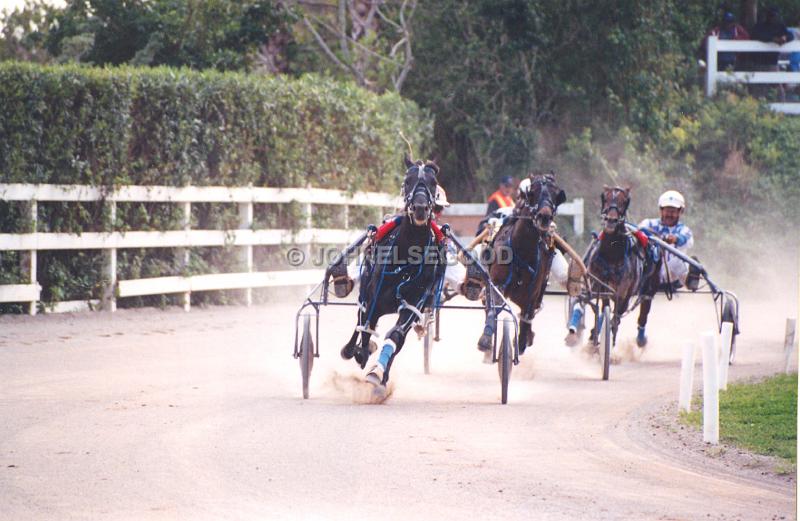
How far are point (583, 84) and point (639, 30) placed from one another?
1607 millimetres

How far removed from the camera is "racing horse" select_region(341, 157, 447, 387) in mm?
10703

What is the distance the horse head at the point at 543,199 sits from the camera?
12.2m

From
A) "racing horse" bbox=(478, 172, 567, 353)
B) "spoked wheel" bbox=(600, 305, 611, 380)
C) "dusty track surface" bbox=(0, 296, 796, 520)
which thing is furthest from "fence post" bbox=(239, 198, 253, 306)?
"spoked wheel" bbox=(600, 305, 611, 380)

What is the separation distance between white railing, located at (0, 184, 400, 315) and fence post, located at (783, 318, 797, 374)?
8.09 m

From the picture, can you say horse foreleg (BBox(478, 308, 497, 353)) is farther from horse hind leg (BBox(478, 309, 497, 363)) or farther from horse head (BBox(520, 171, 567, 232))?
horse head (BBox(520, 171, 567, 232))

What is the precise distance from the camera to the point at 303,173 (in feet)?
68.4

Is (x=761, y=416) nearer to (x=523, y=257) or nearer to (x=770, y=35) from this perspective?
(x=523, y=257)

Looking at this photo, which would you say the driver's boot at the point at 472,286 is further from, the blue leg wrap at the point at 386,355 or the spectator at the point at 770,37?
the spectator at the point at 770,37

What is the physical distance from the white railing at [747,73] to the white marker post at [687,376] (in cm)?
1931

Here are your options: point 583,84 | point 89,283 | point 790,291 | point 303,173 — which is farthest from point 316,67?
point 89,283

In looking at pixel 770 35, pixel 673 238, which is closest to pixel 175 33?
pixel 770 35

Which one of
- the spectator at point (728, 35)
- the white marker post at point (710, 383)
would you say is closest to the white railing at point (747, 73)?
the spectator at point (728, 35)

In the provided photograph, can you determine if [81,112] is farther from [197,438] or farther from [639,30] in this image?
[639,30]

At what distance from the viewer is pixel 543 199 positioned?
12.3 m
